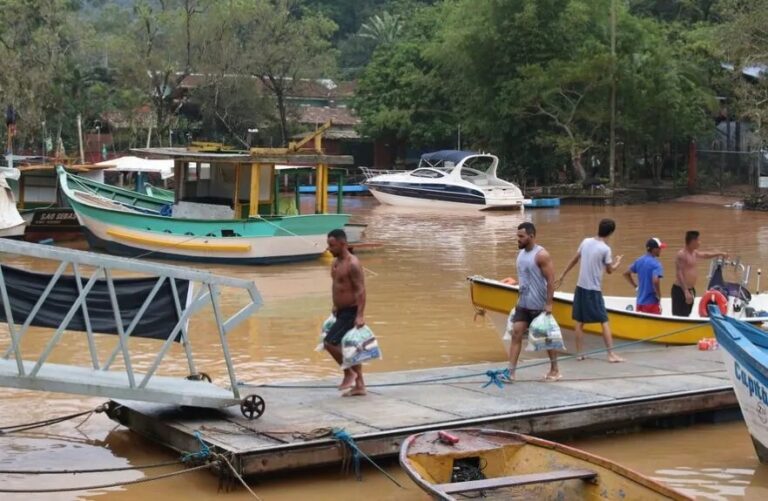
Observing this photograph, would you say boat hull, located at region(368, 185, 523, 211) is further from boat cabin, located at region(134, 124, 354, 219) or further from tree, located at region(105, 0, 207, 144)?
boat cabin, located at region(134, 124, 354, 219)

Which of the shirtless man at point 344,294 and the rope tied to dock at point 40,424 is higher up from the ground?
the shirtless man at point 344,294

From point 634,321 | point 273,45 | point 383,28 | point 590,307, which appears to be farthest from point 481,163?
point 590,307

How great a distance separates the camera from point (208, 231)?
23391mm

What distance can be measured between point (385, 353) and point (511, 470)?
6.14 meters

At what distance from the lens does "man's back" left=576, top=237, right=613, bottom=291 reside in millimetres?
11344

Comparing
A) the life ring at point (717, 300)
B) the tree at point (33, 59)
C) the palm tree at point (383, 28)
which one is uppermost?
the palm tree at point (383, 28)

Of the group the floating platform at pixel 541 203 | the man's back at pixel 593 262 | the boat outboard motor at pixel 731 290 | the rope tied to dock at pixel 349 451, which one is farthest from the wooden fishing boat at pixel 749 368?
the floating platform at pixel 541 203

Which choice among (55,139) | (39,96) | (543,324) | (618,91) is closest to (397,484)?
(543,324)

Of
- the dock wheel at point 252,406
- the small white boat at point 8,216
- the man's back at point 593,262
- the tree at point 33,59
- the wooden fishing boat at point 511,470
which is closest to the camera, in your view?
the wooden fishing boat at point 511,470

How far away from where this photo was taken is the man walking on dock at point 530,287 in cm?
1037

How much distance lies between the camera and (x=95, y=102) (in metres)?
51.6

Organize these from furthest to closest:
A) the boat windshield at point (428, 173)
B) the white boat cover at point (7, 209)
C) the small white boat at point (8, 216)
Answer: the boat windshield at point (428, 173) → the white boat cover at point (7, 209) → the small white boat at point (8, 216)

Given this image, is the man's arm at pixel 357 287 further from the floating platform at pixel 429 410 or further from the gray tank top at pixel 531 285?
the gray tank top at pixel 531 285

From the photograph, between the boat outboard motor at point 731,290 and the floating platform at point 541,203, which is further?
the floating platform at point 541,203
